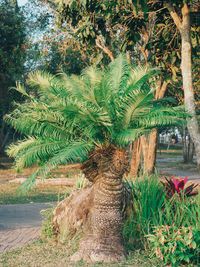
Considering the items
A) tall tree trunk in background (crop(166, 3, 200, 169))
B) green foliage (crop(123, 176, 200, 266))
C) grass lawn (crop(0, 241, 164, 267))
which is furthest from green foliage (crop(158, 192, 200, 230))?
tall tree trunk in background (crop(166, 3, 200, 169))

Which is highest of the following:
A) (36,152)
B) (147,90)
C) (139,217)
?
(147,90)

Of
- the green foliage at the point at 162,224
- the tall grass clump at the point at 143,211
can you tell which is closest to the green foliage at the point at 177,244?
the green foliage at the point at 162,224

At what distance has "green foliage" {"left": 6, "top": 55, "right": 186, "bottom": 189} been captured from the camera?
5215 millimetres

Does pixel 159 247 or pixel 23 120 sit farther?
pixel 23 120

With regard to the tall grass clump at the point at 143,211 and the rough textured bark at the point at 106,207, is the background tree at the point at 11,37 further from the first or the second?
the rough textured bark at the point at 106,207

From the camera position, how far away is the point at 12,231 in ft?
23.9

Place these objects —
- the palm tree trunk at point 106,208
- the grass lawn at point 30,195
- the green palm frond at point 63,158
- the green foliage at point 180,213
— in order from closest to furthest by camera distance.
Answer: the green palm frond at point 63,158
the palm tree trunk at point 106,208
the green foliage at point 180,213
the grass lawn at point 30,195

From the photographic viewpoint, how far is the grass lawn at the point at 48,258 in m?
5.07

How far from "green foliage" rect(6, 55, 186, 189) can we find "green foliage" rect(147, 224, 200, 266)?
4.66ft

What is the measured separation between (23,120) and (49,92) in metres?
0.74

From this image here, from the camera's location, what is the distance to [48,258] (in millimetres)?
5375

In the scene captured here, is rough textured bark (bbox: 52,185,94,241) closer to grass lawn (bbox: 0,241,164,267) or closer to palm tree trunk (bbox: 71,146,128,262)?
grass lawn (bbox: 0,241,164,267)

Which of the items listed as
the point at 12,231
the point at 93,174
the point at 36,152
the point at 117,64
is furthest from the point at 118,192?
the point at 12,231

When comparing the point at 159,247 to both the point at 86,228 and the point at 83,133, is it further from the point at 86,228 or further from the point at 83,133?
the point at 83,133
